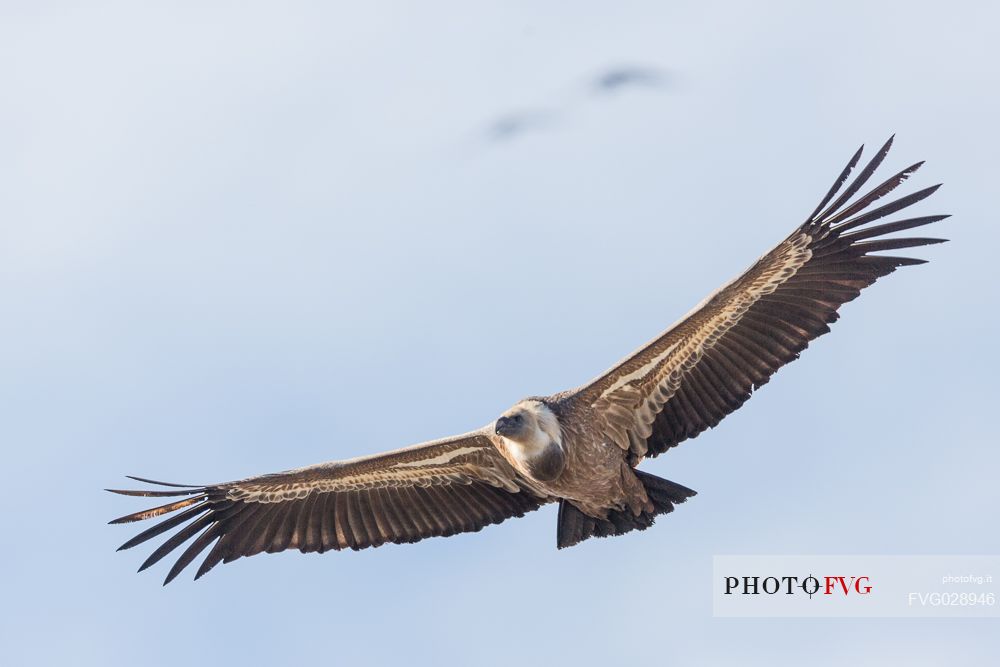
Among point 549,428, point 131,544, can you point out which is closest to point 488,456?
point 549,428

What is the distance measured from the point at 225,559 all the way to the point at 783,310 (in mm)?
7399

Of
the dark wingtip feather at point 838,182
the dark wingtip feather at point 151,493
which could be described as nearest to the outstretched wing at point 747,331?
the dark wingtip feather at point 838,182

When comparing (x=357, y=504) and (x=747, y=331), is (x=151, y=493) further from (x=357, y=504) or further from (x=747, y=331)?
(x=747, y=331)

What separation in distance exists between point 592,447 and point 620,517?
0.90 metres

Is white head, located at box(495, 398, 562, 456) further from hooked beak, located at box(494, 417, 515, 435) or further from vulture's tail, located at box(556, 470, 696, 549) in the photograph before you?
vulture's tail, located at box(556, 470, 696, 549)

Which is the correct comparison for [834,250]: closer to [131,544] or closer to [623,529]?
[623,529]

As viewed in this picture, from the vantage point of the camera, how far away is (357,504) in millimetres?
21969

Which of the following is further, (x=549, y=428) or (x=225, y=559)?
(x=225, y=559)

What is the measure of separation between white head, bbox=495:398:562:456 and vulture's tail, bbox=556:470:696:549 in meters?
1.10

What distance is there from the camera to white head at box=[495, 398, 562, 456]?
66.2ft

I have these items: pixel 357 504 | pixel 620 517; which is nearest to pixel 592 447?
pixel 620 517

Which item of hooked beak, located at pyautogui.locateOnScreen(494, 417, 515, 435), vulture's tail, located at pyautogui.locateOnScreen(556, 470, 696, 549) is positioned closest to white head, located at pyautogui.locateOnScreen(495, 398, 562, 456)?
hooked beak, located at pyautogui.locateOnScreen(494, 417, 515, 435)

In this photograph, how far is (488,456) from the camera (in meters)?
21.5

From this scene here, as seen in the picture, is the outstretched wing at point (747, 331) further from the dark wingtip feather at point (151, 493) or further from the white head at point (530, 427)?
the dark wingtip feather at point (151, 493)
